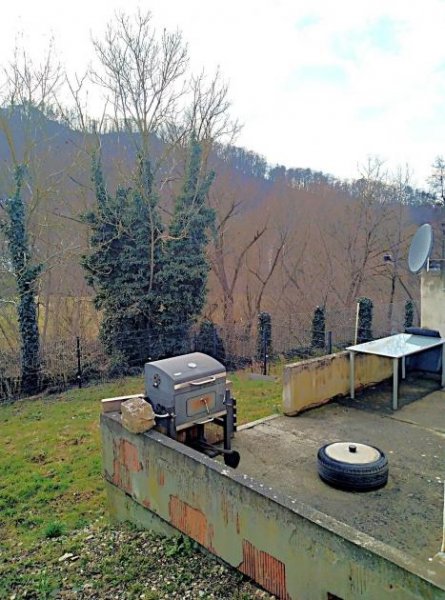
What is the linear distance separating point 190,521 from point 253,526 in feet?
2.46

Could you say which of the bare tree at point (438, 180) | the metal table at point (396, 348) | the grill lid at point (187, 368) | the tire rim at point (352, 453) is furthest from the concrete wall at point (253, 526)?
the bare tree at point (438, 180)

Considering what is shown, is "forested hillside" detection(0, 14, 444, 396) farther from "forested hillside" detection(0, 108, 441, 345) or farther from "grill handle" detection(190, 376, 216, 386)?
"grill handle" detection(190, 376, 216, 386)

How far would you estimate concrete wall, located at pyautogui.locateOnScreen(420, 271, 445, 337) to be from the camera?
820cm

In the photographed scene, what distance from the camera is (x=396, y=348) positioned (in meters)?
Answer: 6.49

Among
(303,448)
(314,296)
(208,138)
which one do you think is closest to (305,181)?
(314,296)

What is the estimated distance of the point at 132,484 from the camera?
4.34m

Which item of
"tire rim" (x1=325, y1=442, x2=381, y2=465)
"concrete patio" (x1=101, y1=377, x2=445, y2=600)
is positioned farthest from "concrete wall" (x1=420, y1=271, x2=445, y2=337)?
"tire rim" (x1=325, y1=442, x2=381, y2=465)

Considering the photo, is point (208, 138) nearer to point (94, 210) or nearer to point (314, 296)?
point (94, 210)

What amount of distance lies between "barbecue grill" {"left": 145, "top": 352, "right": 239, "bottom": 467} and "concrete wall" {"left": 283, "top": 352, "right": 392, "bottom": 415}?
4.02 feet

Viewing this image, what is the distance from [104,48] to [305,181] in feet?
44.2

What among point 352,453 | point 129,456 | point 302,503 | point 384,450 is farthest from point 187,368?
point 384,450

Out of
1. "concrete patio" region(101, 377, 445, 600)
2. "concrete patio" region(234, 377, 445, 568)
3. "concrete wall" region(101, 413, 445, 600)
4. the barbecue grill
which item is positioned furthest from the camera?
the barbecue grill

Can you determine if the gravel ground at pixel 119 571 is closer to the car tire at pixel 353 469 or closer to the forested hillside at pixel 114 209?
the car tire at pixel 353 469

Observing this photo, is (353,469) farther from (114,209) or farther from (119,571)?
(114,209)
